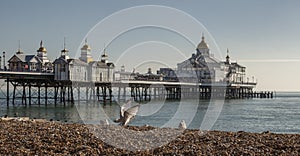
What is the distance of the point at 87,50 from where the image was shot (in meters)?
52.8

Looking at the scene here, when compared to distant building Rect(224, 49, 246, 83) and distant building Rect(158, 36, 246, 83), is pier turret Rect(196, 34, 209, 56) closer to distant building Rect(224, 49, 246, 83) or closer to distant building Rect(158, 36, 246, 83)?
distant building Rect(158, 36, 246, 83)

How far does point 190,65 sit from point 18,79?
41843mm

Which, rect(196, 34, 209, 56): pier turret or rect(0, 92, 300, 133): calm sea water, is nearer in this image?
rect(0, 92, 300, 133): calm sea water

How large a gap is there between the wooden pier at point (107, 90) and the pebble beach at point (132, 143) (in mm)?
32510

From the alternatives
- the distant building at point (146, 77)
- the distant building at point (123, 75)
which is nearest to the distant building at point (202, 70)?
the distant building at point (146, 77)

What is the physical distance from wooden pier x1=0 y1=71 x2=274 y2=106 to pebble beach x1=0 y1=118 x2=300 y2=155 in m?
32.5

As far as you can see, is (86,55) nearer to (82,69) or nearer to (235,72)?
(82,69)

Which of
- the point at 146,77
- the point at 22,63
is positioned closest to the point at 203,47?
the point at 146,77

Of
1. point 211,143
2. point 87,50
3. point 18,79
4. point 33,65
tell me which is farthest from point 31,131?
point 87,50

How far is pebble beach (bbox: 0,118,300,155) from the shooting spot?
23.9 feet

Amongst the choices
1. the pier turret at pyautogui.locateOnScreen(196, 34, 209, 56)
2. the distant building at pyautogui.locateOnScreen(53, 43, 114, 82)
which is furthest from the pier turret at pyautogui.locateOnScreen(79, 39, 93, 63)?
the pier turret at pyautogui.locateOnScreen(196, 34, 209, 56)

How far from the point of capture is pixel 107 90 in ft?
204

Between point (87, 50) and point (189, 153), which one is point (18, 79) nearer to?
point (87, 50)

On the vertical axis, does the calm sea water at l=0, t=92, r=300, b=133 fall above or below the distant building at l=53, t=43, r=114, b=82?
below
